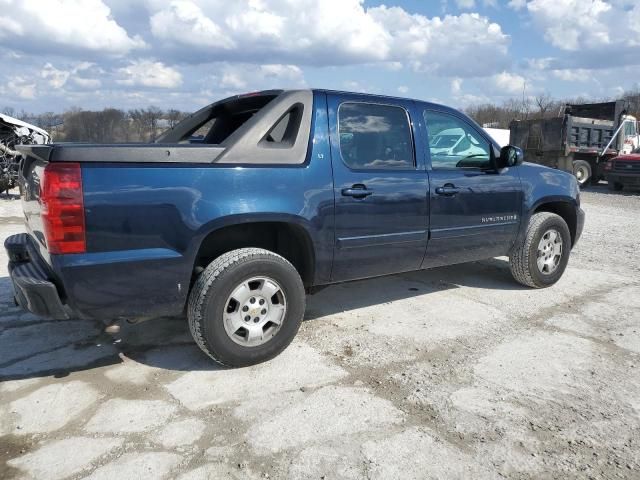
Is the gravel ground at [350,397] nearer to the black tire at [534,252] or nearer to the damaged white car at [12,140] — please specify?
the black tire at [534,252]

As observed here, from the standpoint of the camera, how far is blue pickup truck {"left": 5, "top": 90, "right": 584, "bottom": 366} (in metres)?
2.86

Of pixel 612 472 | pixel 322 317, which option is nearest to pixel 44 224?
pixel 322 317

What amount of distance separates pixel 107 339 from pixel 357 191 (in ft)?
7.31

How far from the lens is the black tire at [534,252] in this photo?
5.05 metres

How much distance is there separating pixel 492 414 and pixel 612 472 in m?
0.65

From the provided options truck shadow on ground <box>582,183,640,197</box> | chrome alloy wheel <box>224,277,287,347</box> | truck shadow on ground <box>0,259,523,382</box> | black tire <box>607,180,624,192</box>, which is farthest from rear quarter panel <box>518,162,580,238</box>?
black tire <box>607,180,624,192</box>

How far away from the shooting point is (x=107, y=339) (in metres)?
3.96

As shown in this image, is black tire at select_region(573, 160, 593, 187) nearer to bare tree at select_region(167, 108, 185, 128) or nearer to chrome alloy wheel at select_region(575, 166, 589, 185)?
chrome alloy wheel at select_region(575, 166, 589, 185)

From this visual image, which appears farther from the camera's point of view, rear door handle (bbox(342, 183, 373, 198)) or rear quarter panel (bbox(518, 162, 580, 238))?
rear quarter panel (bbox(518, 162, 580, 238))

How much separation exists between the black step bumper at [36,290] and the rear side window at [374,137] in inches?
81.3

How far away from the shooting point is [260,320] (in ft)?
11.3

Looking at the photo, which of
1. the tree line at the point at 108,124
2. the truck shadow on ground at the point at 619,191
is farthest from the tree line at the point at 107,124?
the truck shadow on ground at the point at 619,191

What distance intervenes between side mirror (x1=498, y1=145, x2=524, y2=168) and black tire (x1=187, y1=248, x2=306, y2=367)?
91.6 inches

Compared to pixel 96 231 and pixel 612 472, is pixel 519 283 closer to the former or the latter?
pixel 612 472
